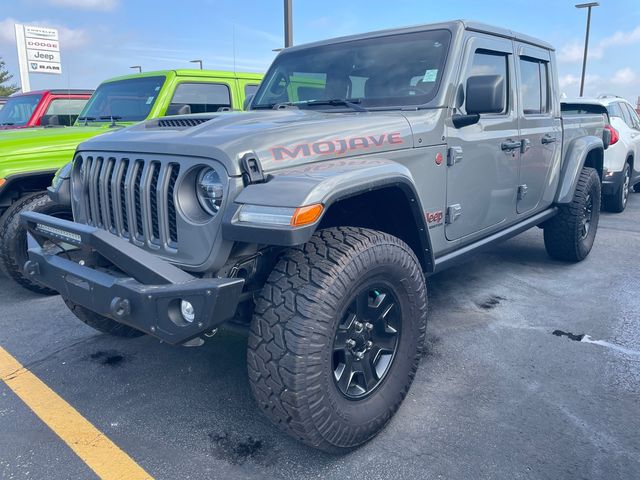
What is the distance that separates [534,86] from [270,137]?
2.86m

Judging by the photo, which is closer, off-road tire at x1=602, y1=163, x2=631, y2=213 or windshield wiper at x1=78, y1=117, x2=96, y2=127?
windshield wiper at x1=78, y1=117, x2=96, y2=127

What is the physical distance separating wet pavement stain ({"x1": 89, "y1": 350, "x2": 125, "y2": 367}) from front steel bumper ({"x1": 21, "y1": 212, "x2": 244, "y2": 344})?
39.4 inches

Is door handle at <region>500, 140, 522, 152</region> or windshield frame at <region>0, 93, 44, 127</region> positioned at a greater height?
windshield frame at <region>0, 93, 44, 127</region>

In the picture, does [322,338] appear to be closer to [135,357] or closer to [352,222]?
[352,222]

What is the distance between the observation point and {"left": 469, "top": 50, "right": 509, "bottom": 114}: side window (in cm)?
338

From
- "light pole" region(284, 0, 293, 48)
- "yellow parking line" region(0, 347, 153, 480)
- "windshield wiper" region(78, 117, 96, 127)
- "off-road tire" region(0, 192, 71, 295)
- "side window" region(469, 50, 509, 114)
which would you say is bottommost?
"yellow parking line" region(0, 347, 153, 480)

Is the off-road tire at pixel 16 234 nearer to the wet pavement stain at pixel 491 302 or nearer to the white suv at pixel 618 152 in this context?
the wet pavement stain at pixel 491 302

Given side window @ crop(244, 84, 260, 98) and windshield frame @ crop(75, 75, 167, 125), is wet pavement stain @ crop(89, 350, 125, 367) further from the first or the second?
side window @ crop(244, 84, 260, 98)

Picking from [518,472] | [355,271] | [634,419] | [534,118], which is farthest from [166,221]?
[534,118]

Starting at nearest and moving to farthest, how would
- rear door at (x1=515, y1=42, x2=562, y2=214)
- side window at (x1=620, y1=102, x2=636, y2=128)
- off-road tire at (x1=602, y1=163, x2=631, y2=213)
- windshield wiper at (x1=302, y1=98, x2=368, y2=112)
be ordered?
windshield wiper at (x1=302, y1=98, x2=368, y2=112) < rear door at (x1=515, y1=42, x2=562, y2=214) < off-road tire at (x1=602, y1=163, x2=631, y2=213) < side window at (x1=620, y1=102, x2=636, y2=128)

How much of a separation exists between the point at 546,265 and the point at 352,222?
10.4 ft

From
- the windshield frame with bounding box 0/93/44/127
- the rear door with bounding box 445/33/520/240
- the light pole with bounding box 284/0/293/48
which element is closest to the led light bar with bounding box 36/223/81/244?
the rear door with bounding box 445/33/520/240

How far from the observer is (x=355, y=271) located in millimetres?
2213

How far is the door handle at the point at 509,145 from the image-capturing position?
143 inches
